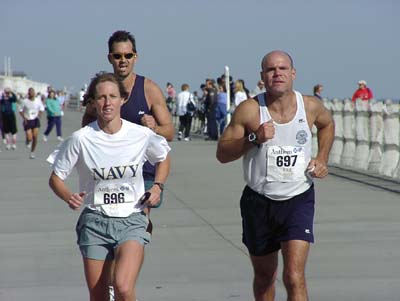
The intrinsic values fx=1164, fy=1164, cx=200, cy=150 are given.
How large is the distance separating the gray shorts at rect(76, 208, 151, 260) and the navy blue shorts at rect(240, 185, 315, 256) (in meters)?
0.80

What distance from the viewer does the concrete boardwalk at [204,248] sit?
8844mm

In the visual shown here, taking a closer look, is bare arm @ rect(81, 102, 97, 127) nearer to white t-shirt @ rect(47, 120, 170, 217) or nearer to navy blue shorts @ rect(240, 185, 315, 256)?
white t-shirt @ rect(47, 120, 170, 217)

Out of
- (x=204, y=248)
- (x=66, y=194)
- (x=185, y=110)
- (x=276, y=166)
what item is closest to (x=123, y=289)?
(x=66, y=194)

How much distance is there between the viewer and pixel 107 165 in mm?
6625

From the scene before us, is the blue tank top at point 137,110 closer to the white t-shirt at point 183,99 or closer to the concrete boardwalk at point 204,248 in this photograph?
the concrete boardwalk at point 204,248

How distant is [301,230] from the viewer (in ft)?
22.9

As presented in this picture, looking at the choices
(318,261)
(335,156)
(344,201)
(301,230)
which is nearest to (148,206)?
(301,230)

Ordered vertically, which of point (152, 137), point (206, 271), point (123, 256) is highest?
point (152, 137)

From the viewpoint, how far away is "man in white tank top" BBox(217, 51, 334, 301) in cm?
697

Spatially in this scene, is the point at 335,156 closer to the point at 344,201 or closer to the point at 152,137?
the point at 344,201

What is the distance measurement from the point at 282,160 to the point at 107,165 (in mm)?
1090

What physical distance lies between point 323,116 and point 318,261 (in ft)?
10.1

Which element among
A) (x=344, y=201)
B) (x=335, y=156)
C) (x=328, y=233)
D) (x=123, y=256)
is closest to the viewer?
(x=123, y=256)

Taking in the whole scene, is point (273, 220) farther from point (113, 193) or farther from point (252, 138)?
point (113, 193)
